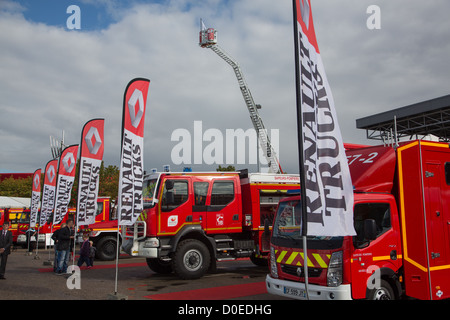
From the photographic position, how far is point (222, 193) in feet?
39.2

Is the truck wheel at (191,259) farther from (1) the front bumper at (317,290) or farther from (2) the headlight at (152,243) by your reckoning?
(1) the front bumper at (317,290)

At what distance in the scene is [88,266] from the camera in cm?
1388

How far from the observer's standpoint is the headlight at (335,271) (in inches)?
234

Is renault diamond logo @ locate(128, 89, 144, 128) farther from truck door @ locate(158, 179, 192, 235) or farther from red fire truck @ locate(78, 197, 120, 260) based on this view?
red fire truck @ locate(78, 197, 120, 260)

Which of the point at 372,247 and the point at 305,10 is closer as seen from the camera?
the point at 305,10

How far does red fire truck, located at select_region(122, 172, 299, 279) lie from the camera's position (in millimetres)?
11031

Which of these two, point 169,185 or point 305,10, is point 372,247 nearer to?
point 305,10

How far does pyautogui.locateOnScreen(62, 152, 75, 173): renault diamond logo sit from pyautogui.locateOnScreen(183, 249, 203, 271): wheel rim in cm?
742

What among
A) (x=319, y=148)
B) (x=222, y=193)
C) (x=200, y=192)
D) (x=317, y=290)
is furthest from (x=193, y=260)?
(x=319, y=148)

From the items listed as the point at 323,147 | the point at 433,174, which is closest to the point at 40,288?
the point at 323,147

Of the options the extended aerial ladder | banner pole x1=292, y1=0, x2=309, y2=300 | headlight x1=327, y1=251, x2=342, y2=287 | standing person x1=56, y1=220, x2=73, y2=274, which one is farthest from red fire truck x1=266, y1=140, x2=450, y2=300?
the extended aerial ladder

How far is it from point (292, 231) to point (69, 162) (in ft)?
38.6

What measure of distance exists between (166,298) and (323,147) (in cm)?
519
